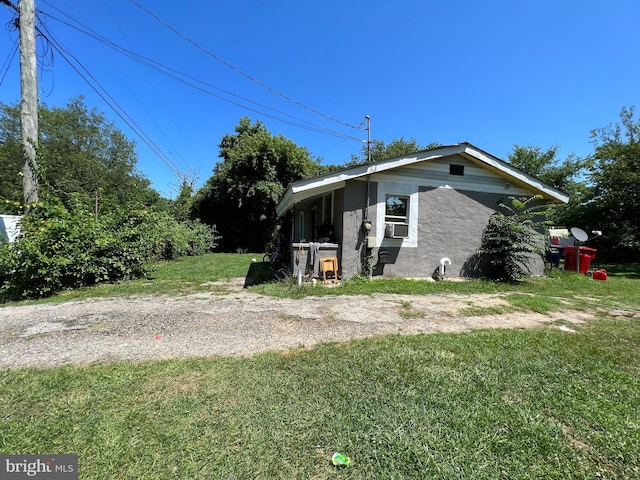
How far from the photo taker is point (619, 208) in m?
15.6

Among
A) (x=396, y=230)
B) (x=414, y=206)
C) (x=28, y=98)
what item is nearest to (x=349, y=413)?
(x=396, y=230)

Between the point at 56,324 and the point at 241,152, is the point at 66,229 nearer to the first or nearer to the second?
the point at 56,324

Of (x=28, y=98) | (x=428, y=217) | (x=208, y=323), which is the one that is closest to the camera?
(x=208, y=323)

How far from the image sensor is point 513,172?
7.87 metres

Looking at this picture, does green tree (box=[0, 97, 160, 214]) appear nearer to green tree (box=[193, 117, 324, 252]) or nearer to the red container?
green tree (box=[193, 117, 324, 252])

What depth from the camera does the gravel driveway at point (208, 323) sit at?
314 centimetres

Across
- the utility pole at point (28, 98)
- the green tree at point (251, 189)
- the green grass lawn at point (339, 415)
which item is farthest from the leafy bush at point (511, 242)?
the green tree at point (251, 189)

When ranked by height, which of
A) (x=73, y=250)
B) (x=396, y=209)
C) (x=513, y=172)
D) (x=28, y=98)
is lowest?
(x=73, y=250)

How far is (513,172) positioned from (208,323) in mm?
8803

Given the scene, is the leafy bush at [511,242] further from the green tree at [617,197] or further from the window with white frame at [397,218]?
the green tree at [617,197]

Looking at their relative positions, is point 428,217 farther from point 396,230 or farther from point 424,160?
point 424,160

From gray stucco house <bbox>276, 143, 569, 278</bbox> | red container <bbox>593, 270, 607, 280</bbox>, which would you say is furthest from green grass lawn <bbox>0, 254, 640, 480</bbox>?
red container <bbox>593, 270, 607, 280</bbox>

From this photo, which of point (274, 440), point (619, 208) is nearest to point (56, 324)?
point (274, 440)

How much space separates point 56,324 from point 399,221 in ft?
24.7
